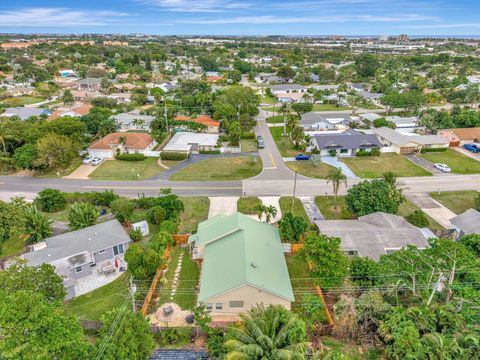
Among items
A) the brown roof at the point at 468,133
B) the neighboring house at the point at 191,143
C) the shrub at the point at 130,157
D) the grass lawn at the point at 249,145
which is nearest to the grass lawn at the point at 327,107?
the brown roof at the point at 468,133

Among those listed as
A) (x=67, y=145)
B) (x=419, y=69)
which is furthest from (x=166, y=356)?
(x=419, y=69)

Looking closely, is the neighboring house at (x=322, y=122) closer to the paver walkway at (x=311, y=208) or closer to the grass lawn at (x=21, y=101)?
the paver walkway at (x=311, y=208)

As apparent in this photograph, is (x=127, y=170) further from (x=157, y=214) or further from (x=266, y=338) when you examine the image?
(x=266, y=338)

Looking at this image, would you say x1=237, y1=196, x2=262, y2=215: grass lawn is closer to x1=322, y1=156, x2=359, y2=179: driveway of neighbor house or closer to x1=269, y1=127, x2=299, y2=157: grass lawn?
x1=322, y1=156, x2=359, y2=179: driveway of neighbor house

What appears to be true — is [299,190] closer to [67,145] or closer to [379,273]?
[379,273]

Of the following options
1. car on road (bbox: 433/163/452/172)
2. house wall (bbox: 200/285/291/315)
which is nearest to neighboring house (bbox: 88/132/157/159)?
house wall (bbox: 200/285/291/315)

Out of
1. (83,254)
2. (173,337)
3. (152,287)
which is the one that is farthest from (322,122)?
(173,337)
